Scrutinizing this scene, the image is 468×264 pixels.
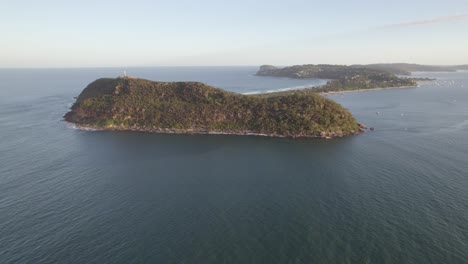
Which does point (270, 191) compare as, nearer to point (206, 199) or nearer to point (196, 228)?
point (206, 199)

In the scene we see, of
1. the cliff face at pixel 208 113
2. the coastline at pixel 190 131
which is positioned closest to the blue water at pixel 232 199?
the coastline at pixel 190 131

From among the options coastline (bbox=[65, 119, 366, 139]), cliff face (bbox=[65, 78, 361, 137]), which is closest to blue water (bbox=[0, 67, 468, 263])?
coastline (bbox=[65, 119, 366, 139])

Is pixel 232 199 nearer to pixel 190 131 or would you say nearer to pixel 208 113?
pixel 190 131

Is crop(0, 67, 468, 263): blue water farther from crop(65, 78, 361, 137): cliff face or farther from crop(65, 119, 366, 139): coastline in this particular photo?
crop(65, 78, 361, 137): cliff face

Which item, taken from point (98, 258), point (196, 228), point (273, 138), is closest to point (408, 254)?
point (196, 228)

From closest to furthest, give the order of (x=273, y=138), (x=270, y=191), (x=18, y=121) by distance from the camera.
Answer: (x=270, y=191)
(x=273, y=138)
(x=18, y=121)

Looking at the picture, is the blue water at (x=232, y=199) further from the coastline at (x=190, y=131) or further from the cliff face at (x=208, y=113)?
the cliff face at (x=208, y=113)

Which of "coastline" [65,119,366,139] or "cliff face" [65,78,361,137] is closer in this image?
"coastline" [65,119,366,139]
